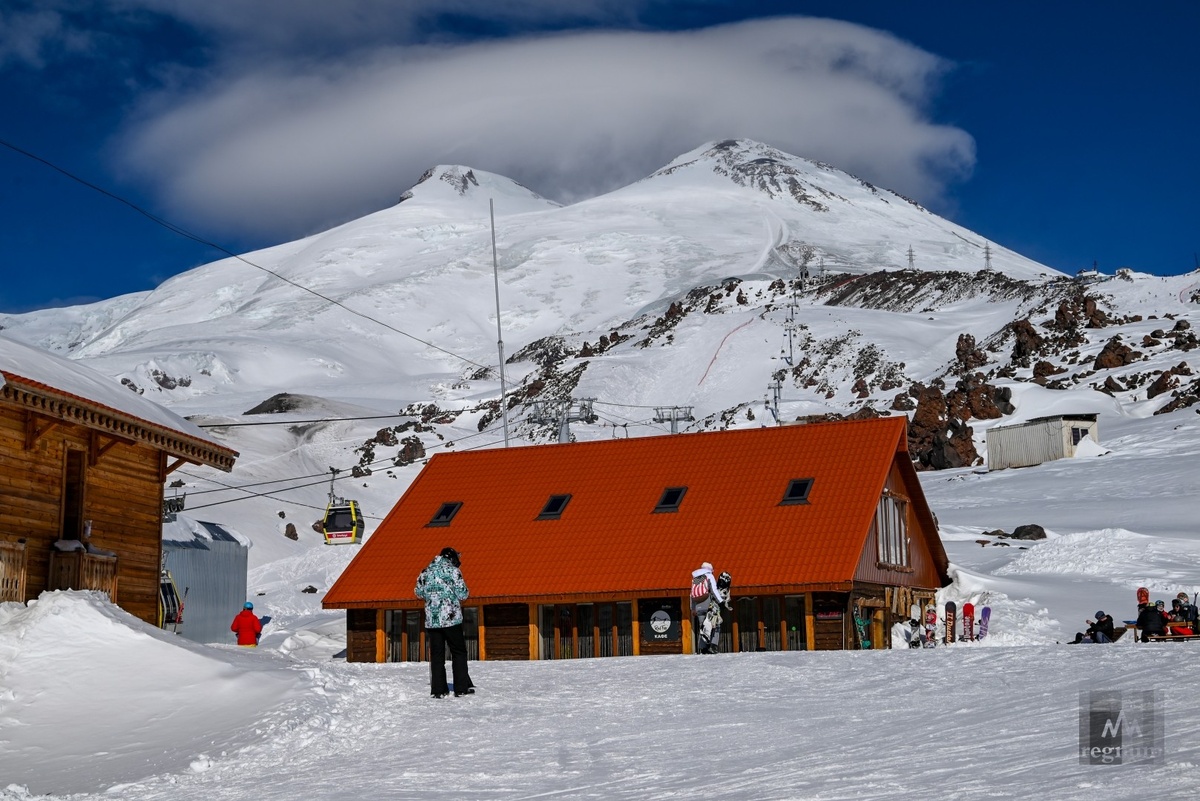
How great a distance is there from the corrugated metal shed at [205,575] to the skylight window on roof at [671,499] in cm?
1679

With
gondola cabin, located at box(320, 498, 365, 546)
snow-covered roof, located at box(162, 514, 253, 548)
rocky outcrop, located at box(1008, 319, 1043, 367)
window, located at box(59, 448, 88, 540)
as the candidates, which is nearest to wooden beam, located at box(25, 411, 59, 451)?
window, located at box(59, 448, 88, 540)

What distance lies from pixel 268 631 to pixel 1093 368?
6429 centimetres

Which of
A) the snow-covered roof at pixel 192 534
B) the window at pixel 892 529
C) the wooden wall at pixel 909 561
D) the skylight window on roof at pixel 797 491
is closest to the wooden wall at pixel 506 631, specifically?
the skylight window on roof at pixel 797 491

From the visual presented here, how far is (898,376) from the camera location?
366 ft

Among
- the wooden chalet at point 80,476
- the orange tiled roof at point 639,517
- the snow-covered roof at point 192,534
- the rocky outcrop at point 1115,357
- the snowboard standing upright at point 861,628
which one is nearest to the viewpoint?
the wooden chalet at point 80,476

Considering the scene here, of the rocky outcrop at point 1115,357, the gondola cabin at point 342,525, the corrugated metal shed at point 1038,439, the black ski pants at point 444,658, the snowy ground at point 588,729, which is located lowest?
the snowy ground at point 588,729

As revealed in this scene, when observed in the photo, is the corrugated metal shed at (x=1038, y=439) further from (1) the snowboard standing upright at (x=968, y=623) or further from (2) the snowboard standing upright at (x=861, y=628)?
(2) the snowboard standing upright at (x=861, y=628)

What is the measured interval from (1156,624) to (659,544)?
10.8 m

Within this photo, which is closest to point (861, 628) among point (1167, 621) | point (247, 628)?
point (1167, 621)

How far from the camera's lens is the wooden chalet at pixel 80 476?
64.6 feet

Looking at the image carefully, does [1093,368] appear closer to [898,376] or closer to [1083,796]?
[898,376]

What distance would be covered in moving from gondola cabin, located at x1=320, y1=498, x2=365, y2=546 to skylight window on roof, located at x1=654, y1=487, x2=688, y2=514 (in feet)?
101

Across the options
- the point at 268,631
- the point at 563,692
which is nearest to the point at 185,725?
the point at 563,692

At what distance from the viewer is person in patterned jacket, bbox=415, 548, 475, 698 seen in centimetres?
1656
